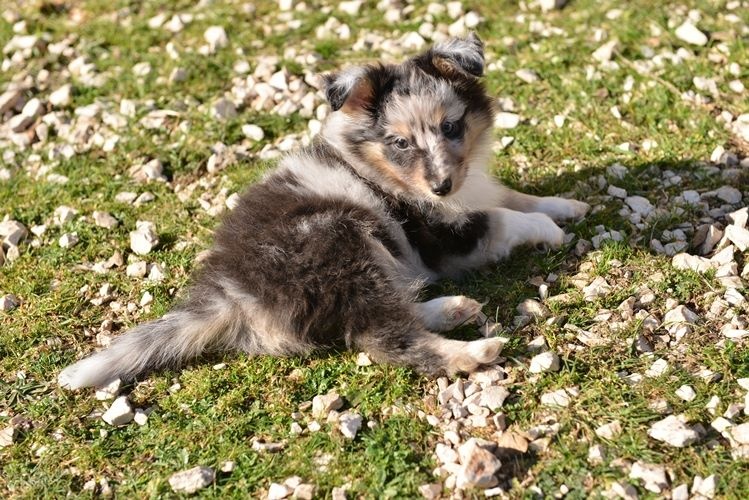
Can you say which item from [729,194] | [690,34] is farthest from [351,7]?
[729,194]

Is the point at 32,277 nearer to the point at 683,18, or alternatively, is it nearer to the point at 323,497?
the point at 323,497

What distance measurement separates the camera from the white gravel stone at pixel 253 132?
19.7ft

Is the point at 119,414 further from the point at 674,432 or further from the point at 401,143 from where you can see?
the point at 674,432

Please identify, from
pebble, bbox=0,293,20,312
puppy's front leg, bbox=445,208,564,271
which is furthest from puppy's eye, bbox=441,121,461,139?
pebble, bbox=0,293,20,312

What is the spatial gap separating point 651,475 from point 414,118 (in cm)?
206

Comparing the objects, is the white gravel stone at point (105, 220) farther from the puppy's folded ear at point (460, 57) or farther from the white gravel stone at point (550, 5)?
the white gravel stone at point (550, 5)

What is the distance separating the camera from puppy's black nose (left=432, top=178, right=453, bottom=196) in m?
4.17

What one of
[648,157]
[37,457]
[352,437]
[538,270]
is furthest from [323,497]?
[648,157]

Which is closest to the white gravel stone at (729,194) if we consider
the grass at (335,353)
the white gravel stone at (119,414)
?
the grass at (335,353)

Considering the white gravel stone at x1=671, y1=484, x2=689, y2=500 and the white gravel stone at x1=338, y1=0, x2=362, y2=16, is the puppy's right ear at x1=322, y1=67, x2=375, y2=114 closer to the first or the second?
the white gravel stone at x1=671, y1=484, x2=689, y2=500

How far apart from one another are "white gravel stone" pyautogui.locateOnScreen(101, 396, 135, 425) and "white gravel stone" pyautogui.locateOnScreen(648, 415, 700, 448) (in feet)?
7.59

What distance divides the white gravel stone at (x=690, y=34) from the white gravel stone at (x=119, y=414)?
479cm

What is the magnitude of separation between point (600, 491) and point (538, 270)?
1.51 meters

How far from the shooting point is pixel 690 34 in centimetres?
628
